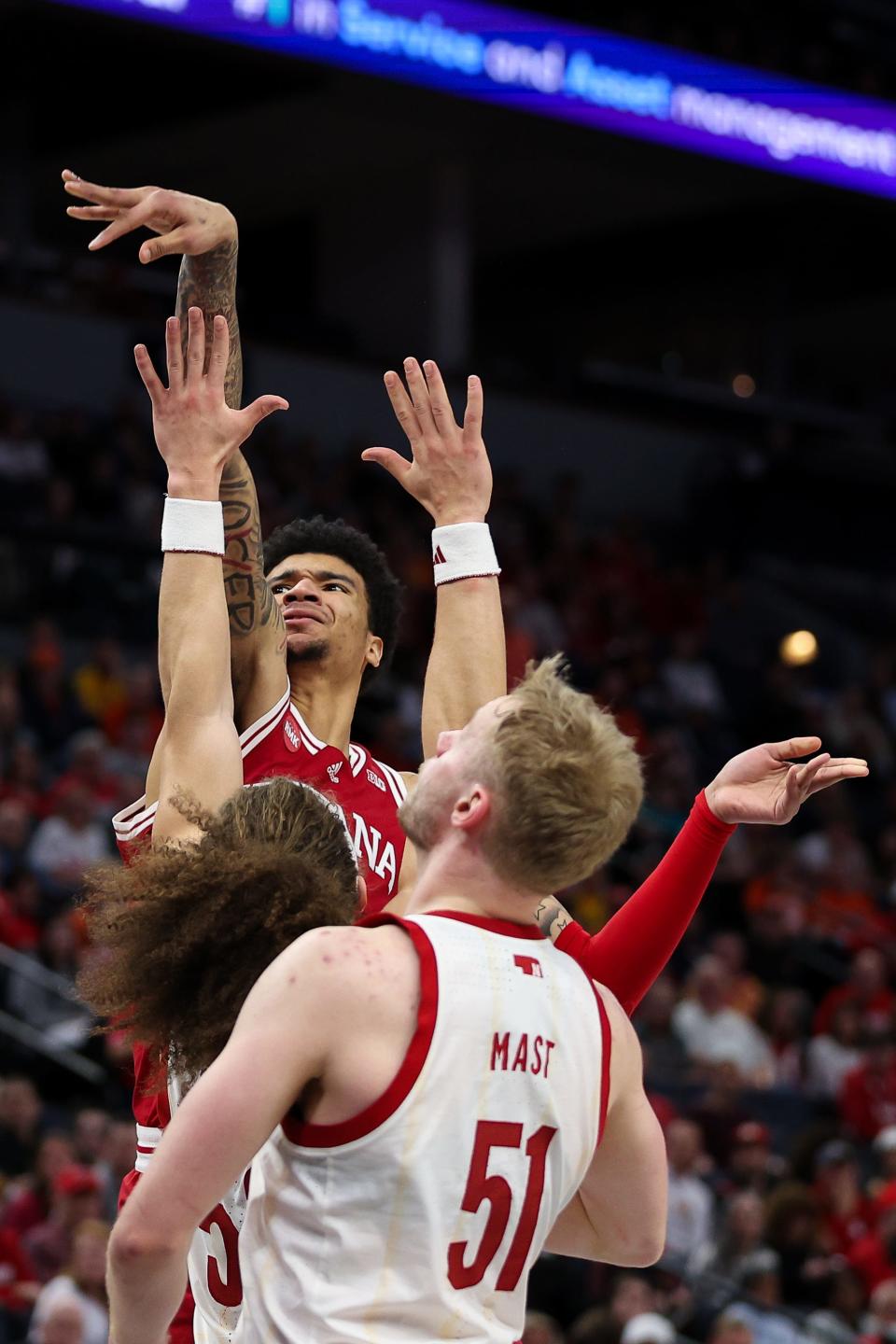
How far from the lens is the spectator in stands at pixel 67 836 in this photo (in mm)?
10828

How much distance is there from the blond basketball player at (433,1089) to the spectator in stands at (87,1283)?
5130 mm

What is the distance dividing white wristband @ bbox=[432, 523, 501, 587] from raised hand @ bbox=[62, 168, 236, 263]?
73 centimetres

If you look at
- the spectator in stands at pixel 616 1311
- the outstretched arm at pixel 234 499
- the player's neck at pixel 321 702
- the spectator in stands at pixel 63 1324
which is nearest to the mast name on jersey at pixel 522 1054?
the outstretched arm at pixel 234 499

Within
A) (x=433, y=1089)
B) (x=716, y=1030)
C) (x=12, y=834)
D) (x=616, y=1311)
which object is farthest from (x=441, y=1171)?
(x=716, y=1030)

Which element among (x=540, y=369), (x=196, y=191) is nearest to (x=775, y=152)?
(x=540, y=369)

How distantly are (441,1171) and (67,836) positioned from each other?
848 cm

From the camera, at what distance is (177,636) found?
3.61 meters

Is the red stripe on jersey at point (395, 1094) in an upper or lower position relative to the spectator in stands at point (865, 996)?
upper

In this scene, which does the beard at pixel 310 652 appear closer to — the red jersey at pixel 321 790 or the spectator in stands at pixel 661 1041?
the red jersey at pixel 321 790

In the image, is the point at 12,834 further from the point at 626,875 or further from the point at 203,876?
the point at 203,876

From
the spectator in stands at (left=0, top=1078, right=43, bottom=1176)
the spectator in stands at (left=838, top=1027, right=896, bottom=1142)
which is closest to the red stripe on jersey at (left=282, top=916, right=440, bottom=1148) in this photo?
the spectator in stands at (left=0, top=1078, right=43, bottom=1176)

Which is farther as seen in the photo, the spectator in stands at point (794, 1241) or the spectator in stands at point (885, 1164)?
the spectator in stands at point (885, 1164)

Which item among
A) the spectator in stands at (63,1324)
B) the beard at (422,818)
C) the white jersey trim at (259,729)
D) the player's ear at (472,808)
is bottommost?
the spectator in stands at (63,1324)

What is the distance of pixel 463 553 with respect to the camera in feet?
13.6
